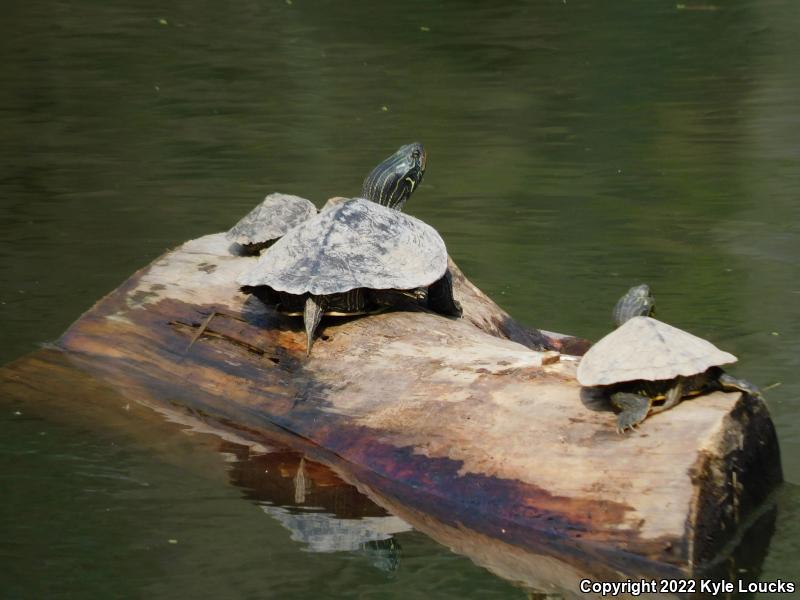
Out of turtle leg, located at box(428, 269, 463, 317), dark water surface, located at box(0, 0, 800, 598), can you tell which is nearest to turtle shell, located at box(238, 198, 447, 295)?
turtle leg, located at box(428, 269, 463, 317)

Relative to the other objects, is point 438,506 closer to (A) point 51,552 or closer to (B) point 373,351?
(B) point 373,351

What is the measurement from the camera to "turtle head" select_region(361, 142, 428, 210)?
5.20 metres

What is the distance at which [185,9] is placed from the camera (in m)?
16.9

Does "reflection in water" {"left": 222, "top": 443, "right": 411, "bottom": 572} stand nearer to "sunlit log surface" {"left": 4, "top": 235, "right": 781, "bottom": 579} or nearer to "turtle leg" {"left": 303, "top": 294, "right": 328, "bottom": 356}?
"sunlit log surface" {"left": 4, "top": 235, "right": 781, "bottom": 579}

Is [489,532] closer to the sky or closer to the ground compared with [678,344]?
closer to the ground

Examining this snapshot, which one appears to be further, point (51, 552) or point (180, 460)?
point (180, 460)

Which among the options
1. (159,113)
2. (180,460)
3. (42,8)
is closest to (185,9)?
(42,8)

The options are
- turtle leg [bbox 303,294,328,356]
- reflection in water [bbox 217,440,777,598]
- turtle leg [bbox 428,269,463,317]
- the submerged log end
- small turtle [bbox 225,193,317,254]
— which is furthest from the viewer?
small turtle [bbox 225,193,317,254]

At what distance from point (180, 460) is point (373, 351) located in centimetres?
75

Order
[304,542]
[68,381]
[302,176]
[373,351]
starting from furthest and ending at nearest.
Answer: [302,176] → [68,381] → [373,351] → [304,542]

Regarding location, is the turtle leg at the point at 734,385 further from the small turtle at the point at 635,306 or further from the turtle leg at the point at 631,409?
the small turtle at the point at 635,306

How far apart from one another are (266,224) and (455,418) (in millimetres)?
1696

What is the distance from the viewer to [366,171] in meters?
8.85

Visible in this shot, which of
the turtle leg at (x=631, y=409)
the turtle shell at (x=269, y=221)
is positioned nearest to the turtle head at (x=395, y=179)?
the turtle shell at (x=269, y=221)
